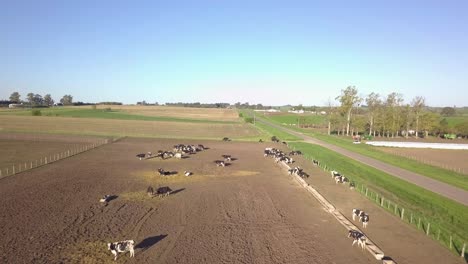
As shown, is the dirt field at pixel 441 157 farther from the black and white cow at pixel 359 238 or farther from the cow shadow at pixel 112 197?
the cow shadow at pixel 112 197

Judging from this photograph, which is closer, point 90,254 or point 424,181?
point 90,254

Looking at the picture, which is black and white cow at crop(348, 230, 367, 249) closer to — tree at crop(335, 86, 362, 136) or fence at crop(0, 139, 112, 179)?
fence at crop(0, 139, 112, 179)

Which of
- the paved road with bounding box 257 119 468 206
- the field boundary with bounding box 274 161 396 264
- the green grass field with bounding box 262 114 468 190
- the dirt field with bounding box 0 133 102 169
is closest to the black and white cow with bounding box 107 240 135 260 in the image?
the field boundary with bounding box 274 161 396 264

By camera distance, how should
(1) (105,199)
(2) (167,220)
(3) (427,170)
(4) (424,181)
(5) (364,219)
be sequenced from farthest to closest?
(3) (427,170)
(4) (424,181)
(1) (105,199)
(2) (167,220)
(5) (364,219)

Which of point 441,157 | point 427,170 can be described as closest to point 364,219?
point 427,170

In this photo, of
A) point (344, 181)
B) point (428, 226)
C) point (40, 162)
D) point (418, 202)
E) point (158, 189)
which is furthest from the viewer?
point (40, 162)

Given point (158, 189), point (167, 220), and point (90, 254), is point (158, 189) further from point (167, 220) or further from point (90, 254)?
point (90, 254)
